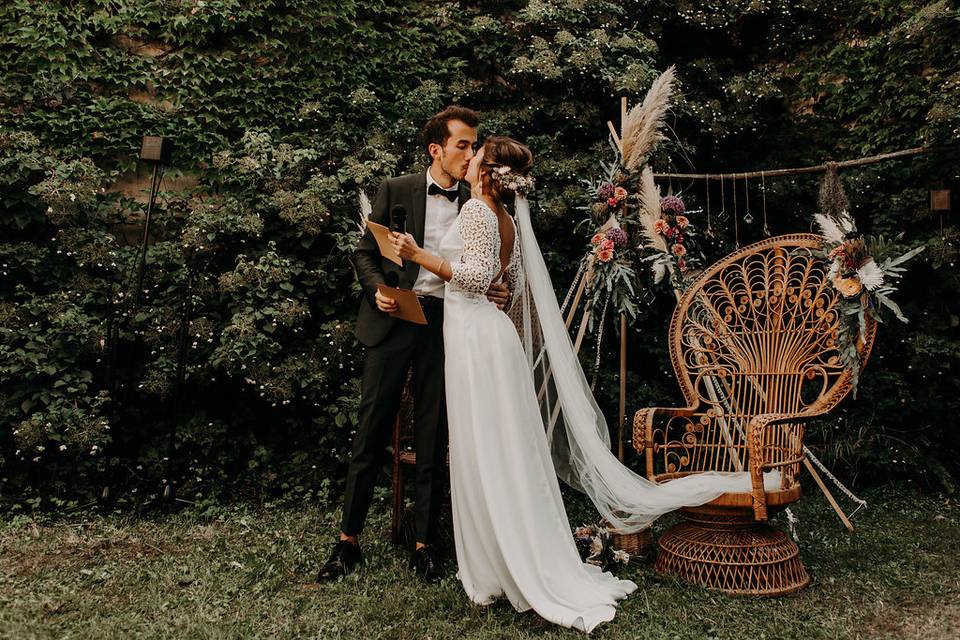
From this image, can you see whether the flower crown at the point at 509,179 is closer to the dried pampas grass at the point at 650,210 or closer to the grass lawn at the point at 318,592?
the dried pampas grass at the point at 650,210

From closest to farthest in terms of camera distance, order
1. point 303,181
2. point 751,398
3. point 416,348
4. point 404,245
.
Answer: point 404,245
point 416,348
point 751,398
point 303,181

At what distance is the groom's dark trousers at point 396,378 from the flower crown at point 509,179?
1.48 ft

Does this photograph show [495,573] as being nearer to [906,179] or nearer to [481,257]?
[481,257]

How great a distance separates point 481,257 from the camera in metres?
2.96

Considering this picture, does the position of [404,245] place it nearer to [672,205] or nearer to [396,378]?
[396,378]

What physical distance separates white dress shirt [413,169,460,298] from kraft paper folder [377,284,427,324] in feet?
0.86

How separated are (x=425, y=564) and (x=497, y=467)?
66cm

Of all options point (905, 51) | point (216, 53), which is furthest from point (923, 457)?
point (216, 53)

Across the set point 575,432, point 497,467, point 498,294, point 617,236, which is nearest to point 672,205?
point 617,236

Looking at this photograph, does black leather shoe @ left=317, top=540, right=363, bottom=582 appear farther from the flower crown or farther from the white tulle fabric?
the flower crown

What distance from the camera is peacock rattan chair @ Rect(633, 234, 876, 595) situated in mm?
3084

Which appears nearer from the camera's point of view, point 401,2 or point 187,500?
point 187,500

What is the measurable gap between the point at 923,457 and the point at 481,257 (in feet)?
12.8

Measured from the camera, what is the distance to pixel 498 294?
124 inches
